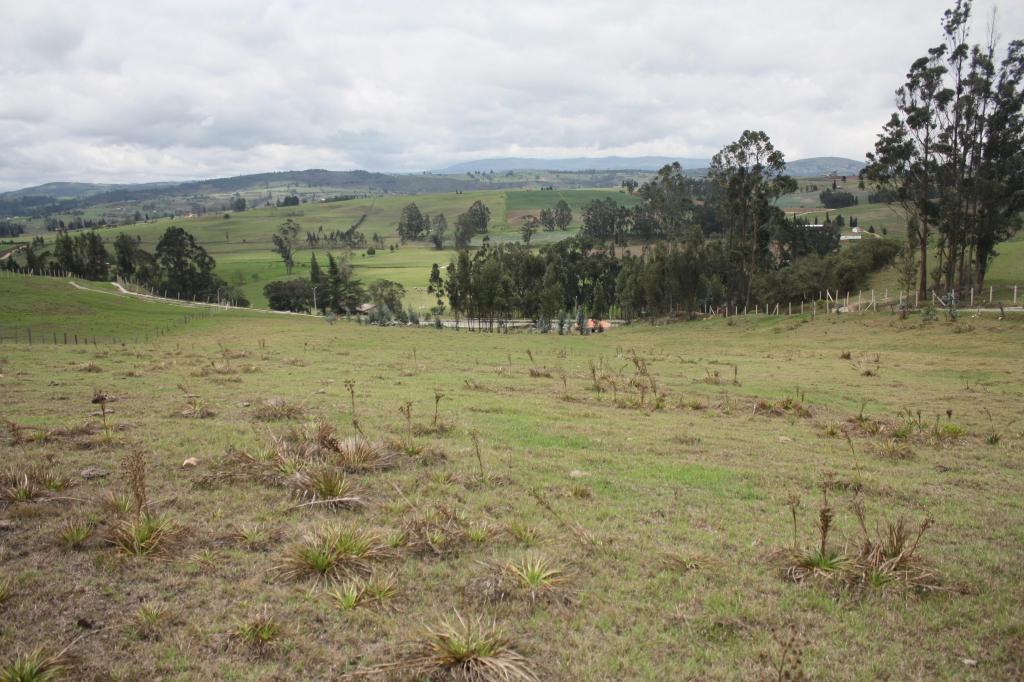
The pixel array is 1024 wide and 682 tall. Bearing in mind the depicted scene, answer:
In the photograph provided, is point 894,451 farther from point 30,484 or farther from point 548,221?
point 548,221

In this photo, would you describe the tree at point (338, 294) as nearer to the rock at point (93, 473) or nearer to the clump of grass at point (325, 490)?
the rock at point (93, 473)

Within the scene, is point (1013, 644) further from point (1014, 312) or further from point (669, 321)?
point (669, 321)

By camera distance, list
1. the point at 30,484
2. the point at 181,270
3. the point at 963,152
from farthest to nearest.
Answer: the point at 181,270 < the point at 963,152 < the point at 30,484

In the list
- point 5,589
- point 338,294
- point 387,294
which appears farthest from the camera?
point 387,294

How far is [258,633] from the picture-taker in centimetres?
495

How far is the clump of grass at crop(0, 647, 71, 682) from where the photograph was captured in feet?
13.9

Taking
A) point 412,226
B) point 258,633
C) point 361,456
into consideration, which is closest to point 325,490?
point 361,456

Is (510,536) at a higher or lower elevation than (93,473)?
lower

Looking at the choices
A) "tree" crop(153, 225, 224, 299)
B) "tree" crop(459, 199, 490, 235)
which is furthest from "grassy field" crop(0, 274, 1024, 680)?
"tree" crop(459, 199, 490, 235)

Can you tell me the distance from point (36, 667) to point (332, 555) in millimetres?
2410

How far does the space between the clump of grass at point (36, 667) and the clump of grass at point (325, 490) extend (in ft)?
10.4

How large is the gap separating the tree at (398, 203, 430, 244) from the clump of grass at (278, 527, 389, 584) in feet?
583

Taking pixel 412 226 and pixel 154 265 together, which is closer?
pixel 154 265

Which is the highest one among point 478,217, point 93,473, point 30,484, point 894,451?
point 478,217
